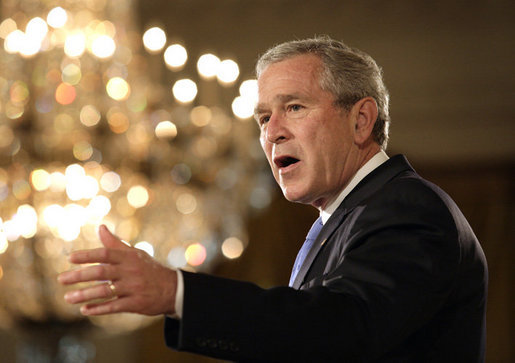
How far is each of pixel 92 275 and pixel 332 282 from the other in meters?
0.50

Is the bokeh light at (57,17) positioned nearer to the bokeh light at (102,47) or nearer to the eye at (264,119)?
the bokeh light at (102,47)

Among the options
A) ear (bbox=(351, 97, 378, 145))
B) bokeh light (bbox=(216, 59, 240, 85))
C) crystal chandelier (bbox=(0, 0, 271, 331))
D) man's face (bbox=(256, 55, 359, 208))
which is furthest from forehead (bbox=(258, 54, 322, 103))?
bokeh light (bbox=(216, 59, 240, 85))

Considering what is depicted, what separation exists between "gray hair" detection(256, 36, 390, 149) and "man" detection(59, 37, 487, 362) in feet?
0.11

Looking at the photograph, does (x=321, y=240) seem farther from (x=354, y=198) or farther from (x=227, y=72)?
(x=227, y=72)

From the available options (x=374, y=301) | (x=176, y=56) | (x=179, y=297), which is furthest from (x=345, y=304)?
(x=176, y=56)

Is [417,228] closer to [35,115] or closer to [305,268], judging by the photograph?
[305,268]

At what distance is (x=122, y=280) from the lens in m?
1.39

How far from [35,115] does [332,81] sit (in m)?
2.15

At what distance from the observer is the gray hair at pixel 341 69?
217cm

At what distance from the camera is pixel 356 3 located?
6840 mm

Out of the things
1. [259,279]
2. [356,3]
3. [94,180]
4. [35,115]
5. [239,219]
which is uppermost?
[356,3]

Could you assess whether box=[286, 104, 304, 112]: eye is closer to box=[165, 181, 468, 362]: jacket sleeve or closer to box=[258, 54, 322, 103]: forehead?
box=[258, 54, 322, 103]: forehead

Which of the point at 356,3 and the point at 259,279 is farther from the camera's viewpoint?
the point at 259,279

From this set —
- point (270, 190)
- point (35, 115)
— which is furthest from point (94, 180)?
point (270, 190)
